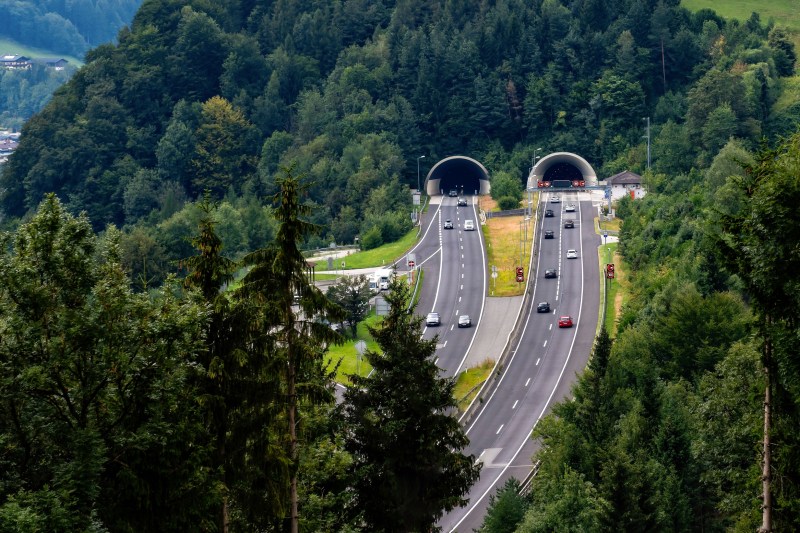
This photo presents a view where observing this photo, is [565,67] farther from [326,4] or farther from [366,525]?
[366,525]

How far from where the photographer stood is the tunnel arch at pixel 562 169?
143 meters

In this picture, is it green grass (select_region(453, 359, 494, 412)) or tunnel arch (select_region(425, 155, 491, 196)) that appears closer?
green grass (select_region(453, 359, 494, 412))

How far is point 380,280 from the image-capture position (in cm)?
10288

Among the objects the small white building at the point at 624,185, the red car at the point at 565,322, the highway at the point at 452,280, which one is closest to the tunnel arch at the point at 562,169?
the small white building at the point at 624,185

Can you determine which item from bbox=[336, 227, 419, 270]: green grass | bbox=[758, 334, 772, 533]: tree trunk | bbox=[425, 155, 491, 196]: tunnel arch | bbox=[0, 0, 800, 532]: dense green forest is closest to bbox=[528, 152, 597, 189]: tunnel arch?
bbox=[0, 0, 800, 532]: dense green forest

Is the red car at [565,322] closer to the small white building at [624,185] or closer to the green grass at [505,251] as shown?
the green grass at [505,251]

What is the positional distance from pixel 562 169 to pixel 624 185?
17966mm

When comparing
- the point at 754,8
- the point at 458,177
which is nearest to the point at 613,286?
the point at 458,177

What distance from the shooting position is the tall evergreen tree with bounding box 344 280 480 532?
38.2 m

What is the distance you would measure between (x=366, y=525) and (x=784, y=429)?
1452 centimetres

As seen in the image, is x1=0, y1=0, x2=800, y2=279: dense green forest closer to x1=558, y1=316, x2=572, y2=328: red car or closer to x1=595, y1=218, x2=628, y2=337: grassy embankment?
x1=595, y1=218, x2=628, y2=337: grassy embankment

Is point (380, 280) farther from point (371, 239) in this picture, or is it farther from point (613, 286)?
point (613, 286)

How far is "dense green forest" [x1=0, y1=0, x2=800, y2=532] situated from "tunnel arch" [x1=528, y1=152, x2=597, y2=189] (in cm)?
316

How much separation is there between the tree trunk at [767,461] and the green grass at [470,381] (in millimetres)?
47171
